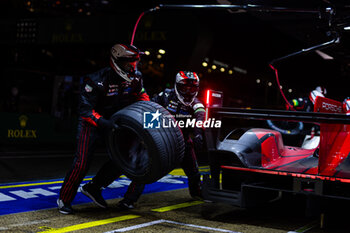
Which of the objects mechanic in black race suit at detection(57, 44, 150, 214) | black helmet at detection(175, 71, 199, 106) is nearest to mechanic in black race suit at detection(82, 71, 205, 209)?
black helmet at detection(175, 71, 199, 106)

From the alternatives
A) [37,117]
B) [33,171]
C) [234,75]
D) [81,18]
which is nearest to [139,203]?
[33,171]

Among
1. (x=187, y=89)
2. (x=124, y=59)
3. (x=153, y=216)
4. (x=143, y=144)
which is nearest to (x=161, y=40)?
(x=187, y=89)

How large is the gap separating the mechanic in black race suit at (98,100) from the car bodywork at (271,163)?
106cm

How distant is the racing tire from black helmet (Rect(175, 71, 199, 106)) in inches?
51.7

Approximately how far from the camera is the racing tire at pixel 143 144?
4.70 meters

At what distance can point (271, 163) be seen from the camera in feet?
18.6

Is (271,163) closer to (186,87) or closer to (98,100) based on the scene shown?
(186,87)

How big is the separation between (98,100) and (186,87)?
133 centimetres

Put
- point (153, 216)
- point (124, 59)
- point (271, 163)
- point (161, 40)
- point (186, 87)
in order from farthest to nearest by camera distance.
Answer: point (161, 40), point (186, 87), point (271, 163), point (153, 216), point (124, 59)

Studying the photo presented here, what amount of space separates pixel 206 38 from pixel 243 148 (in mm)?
13960

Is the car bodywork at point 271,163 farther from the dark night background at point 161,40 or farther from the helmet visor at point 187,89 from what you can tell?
the dark night background at point 161,40

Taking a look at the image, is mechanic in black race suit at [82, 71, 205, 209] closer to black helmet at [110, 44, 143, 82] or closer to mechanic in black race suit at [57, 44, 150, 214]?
mechanic in black race suit at [57, 44, 150, 214]

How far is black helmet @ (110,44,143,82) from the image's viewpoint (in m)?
5.36

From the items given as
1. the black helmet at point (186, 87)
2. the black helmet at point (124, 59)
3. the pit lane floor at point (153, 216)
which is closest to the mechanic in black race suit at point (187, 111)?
the black helmet at point (186, 87)
